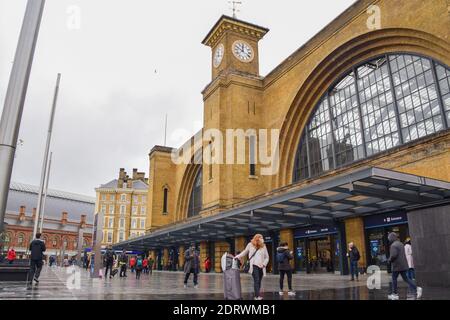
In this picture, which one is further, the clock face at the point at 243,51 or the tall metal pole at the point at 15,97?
the clock face at the point at 243,51

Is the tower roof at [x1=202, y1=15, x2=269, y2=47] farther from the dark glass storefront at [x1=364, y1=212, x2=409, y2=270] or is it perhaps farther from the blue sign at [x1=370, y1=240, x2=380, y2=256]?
the blue sign at [x1=370, y1=240, x2=380, y2=256]

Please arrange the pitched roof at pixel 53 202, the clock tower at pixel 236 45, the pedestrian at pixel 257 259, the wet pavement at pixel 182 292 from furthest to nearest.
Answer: the pitched roof at pixel 53 202 → the clock tower at pixel 236 45 → the pedestrian at pixel 257 259 → the wet pavement at pixel 182 292

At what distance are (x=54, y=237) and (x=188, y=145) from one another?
168 feet

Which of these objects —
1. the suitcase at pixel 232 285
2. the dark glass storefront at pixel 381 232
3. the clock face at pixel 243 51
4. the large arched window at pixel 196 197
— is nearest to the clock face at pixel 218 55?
the clock face at pixel 243 51

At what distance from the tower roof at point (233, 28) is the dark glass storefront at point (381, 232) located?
1950cm

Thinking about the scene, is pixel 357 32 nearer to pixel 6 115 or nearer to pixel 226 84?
pixel 226 84

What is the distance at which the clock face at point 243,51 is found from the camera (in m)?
31.0

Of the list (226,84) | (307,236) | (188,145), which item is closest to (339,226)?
(307,236)

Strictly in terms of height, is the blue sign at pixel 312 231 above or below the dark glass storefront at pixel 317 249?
above

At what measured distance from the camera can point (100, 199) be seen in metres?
74.4

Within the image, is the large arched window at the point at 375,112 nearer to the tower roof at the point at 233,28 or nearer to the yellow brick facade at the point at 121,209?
the tower roof at the point at 233,28

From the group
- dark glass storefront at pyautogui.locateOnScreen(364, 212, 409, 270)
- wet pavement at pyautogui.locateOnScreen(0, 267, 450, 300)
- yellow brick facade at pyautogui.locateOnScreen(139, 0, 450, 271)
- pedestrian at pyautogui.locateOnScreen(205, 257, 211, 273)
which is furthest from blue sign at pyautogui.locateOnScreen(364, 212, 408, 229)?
pedestrian at pyautogui.locateOnScreen(205, 257, 211, 273)

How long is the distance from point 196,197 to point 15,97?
3608cm

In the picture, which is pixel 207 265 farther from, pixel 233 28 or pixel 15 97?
pixel 15 97
